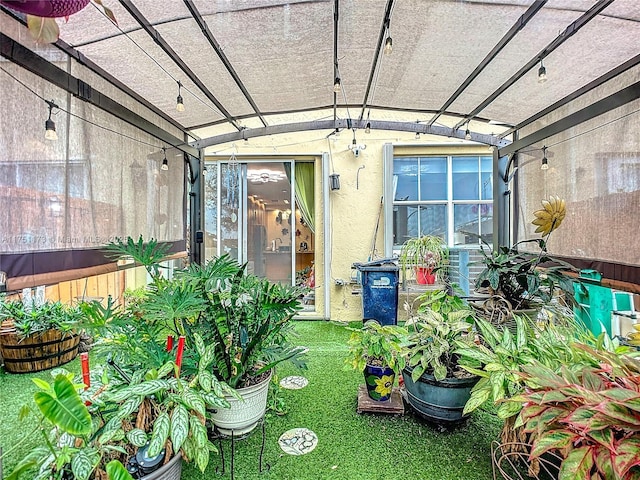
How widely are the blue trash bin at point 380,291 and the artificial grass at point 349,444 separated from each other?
1315mm

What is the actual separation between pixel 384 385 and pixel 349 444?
44cm

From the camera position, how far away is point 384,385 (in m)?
2.14

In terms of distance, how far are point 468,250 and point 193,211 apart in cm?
387

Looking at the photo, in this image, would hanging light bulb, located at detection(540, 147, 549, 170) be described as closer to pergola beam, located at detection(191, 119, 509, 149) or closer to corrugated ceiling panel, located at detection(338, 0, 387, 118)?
pergola beam, located at detection(191, 119, 509, 149)

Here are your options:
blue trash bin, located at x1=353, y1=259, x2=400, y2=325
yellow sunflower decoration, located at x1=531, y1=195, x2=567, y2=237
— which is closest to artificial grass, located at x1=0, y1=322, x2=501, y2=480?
blue trash bin, located at x1=353, y1=259, x2=400, y2=325

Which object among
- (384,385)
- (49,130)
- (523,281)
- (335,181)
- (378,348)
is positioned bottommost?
(384,385)

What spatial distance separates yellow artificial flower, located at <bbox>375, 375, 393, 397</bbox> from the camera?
213 centimetres

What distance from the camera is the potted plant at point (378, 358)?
2082 millimetres

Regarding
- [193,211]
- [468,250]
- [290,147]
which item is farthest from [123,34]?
[468,250]

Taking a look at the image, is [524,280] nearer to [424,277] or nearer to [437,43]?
[437,43]

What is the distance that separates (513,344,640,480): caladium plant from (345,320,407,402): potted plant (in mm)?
859

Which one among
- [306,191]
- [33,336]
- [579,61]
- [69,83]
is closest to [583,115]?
[579,61]

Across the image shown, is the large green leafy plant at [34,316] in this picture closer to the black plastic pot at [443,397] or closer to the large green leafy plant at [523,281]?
the black plastic pot at [443,397]

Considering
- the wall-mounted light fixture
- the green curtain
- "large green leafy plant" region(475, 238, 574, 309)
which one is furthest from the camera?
the green curtain
